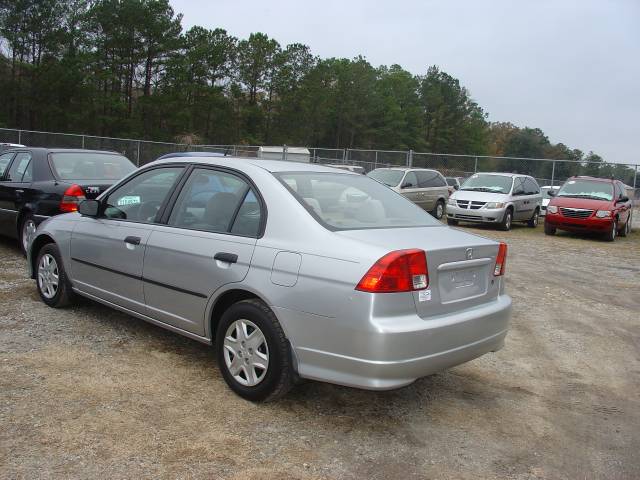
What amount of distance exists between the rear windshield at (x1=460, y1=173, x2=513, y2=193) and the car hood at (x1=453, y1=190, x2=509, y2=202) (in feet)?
1.26

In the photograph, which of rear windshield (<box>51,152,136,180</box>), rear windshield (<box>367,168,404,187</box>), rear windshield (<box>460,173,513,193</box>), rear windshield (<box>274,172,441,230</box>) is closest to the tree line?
rear windshield (<box>367,168,404,187</box>)

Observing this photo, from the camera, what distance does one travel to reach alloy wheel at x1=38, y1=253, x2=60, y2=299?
5816 mm

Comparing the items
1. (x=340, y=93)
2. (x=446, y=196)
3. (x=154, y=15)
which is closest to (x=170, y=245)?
(x=446, y=196)

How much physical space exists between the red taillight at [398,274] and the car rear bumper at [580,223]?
45.1 feet

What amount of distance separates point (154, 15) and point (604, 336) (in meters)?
52.7

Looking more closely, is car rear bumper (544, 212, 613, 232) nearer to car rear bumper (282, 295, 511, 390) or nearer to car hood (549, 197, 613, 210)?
car hood (549, 197, 613, 210)

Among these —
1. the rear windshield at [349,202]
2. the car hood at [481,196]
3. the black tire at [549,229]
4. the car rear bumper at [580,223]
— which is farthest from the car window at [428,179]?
the rear windshield at [349,202]

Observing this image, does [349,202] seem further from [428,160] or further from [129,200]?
[428,160]

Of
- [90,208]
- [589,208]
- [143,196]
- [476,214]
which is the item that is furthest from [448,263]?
[476,214]

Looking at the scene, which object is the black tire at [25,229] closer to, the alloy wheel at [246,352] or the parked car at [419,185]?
the alloy wheel at [246,352]

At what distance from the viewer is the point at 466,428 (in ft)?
12.7

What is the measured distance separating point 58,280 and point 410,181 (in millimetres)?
14346

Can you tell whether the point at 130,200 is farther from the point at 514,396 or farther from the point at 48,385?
the point at 514,396

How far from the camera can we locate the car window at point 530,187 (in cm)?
1900
